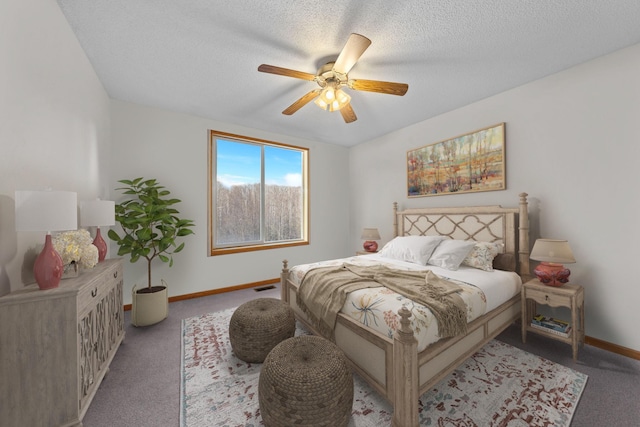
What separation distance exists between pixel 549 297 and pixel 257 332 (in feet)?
8.94

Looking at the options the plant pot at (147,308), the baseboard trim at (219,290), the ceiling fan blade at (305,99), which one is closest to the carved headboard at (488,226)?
the ceiling fan blade at (305,99)

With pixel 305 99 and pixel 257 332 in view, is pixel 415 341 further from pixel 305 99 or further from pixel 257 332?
pixel 305 99

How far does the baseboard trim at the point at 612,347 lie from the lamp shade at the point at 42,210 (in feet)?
14.7

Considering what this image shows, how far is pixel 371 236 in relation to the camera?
4340 mm

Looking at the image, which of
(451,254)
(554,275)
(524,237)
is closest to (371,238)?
(451,254)

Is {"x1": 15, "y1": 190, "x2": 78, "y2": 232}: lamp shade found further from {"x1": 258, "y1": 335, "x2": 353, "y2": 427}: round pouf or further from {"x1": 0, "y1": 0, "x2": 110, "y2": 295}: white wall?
{"x1": 258, "y1": 335, "x2": 353, "y2": 427}: round pouf

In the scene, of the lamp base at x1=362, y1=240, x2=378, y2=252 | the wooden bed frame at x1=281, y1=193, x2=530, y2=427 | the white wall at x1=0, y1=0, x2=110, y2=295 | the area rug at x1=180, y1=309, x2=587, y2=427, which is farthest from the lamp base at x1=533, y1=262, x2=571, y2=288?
the white wall at x1=0, y1=0, x2=110, y2=295

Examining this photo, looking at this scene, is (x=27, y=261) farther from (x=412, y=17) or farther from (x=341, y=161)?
(x=341, y=161)

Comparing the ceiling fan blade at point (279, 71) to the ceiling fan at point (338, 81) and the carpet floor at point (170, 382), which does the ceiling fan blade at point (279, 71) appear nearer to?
the ceiling fan at point (338, 81)

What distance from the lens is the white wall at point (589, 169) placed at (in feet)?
7.28

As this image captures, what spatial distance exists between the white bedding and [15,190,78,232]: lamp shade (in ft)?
6.38

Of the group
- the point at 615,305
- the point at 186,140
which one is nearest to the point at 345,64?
the point at 186,140

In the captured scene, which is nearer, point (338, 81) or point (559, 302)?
point (559, 302)

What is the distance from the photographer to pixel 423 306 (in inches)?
67.4
